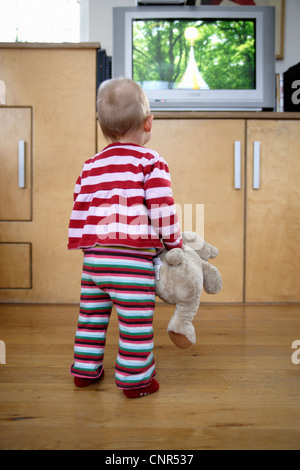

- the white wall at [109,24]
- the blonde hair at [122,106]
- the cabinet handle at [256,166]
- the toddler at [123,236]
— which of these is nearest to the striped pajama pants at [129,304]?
the toddler at [123,236]

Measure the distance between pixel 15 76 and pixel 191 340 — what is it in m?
1.42

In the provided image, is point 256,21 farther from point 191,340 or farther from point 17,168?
point 191,340

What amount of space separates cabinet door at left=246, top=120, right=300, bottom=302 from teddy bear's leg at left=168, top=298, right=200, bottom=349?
954mm

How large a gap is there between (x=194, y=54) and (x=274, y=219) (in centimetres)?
79

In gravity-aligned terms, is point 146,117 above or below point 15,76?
below

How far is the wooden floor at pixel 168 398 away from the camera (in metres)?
0.71

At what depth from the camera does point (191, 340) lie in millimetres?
948

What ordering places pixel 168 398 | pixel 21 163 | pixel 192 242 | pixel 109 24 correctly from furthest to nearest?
pixel 109 24 < pixel 21 163 < pixel 192 242 < pixel 168 398

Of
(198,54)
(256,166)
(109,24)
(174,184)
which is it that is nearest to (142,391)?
(174,184)

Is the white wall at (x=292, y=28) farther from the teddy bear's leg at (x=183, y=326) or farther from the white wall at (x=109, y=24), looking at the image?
the teddy bear's leg at (x=183, y=326)

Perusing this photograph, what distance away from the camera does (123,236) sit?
90 cm

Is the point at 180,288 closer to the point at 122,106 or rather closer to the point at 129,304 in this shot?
the point at 129,304

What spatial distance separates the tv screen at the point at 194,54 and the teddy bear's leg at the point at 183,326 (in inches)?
48.3

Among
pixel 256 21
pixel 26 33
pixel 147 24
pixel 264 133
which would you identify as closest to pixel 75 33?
pixel 26 33
